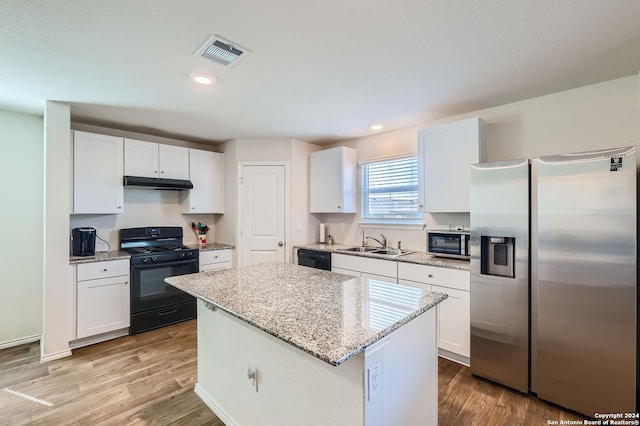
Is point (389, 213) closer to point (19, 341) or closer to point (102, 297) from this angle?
point (102, 297)

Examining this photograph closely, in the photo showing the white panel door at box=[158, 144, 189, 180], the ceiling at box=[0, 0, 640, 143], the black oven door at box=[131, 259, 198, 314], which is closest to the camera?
the ceiling at box=[0, 0, 640, 143]

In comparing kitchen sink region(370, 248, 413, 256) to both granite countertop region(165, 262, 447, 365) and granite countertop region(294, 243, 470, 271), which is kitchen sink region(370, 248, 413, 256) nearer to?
granite countertop region(294, 243, 470, 271)

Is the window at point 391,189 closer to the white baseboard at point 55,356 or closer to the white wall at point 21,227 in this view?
the white baseboard at point 55,356

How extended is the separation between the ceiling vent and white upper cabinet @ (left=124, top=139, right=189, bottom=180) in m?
2.24

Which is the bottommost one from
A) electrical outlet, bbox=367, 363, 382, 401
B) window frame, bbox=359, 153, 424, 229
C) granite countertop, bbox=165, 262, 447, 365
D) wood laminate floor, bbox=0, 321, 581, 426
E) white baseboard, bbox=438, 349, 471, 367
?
wood laminate floor, bbox=0, 321, 581, 426

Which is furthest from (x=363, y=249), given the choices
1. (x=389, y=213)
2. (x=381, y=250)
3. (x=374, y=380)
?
(x=374, y=380)

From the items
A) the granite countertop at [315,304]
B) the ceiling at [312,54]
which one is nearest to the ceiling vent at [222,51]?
the ceiling at [312,54]

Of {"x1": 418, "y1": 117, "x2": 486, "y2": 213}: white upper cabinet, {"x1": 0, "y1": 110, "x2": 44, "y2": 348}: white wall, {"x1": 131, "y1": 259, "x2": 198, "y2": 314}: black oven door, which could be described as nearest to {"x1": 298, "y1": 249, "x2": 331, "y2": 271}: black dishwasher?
{"x1": 418, "y1": 117, "x2": 486, "y2": 213}: white upper cabinet

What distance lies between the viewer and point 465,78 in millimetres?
2268

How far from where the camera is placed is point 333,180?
158 inches

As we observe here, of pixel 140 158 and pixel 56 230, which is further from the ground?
pixel 140 158

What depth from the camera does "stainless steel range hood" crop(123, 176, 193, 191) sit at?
3469mm

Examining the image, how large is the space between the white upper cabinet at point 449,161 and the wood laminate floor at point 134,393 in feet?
5.06

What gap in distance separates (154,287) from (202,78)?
99.3 inches
